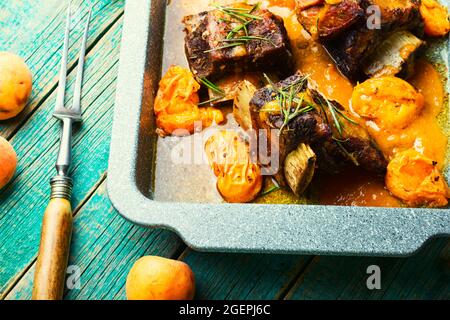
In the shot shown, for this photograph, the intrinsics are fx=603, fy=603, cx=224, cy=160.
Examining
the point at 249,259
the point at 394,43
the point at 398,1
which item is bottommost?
the point at 249,259

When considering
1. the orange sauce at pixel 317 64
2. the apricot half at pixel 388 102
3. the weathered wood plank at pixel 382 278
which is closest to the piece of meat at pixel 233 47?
the orange sauce at pixel 317 64

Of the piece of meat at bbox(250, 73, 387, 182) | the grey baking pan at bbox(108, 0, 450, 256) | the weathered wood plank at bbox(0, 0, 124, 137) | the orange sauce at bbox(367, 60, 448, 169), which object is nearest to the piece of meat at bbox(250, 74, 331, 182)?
the piece of meat at bbox(250, 73, 387, 182)

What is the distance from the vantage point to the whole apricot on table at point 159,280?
6.59 feet

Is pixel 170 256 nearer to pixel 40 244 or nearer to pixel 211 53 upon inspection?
pixel 40 244

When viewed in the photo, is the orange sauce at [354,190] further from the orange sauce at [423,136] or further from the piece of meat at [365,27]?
the piece of meat at [365,27]

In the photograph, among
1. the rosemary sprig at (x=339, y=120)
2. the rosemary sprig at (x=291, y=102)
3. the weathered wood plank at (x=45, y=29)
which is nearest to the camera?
the rosemary sprig at (x=291, y=102)

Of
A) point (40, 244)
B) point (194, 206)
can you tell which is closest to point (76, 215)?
point (40, 244)

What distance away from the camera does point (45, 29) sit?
8.65 feet

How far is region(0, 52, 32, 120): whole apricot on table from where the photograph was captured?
7.70 feet

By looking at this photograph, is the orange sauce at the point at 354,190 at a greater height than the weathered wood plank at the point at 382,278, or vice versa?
the orange sauce at the point at 354,190

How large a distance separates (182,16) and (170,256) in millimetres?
1005

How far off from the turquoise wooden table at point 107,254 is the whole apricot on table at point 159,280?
175 millimetres

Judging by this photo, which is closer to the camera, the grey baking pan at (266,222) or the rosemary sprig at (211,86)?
the grey baking pan at (266,222)

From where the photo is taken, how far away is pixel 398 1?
7.38 feet
